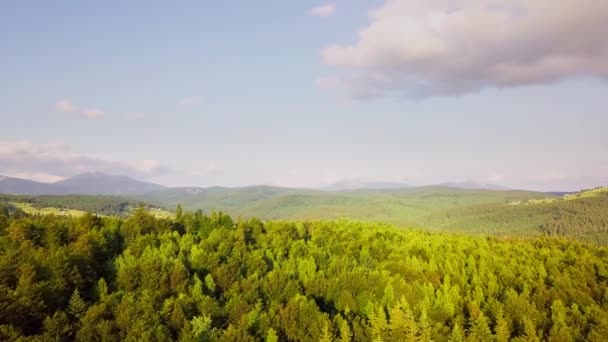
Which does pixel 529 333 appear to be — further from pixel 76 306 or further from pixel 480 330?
pixel 76 306

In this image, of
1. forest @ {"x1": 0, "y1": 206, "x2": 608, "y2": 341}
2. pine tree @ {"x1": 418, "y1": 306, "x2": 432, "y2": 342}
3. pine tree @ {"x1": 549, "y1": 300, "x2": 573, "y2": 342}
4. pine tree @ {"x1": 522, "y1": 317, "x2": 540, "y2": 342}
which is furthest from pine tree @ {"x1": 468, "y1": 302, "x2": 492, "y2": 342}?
pine tree @ {"x1": 549, "y1": 300, "x2": 573, "y2": 342}

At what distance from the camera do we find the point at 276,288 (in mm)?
71875

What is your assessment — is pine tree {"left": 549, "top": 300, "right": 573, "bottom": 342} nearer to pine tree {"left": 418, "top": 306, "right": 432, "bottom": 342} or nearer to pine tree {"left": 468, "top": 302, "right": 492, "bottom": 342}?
pine tree {"left": 468, "top": 302, "right": 492, "bottom": 342}

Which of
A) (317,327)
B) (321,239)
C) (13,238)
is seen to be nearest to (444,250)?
(321,239)

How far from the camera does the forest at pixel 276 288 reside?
5322 centimetres

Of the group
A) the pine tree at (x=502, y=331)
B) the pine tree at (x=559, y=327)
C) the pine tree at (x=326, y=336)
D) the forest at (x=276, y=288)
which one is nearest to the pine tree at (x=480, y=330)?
the forest at (x=276, y=288)

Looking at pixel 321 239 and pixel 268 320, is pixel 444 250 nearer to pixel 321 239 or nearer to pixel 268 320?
pixel 321 239

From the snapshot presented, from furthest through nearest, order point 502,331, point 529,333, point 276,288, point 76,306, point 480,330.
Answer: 1. point 276,288
2. point 76,306
3. point 480,330
4. point 502,331
5. point 529,333

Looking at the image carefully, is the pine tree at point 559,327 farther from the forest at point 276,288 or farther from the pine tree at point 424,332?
the pine tree at point 424,332

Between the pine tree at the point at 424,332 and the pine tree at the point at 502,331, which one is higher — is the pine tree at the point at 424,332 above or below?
above

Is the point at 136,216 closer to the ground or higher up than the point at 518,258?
higher up

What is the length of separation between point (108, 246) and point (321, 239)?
52378 millimetres

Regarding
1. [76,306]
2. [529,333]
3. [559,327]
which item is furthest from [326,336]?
[76,306]

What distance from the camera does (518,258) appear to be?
99.2 metres
